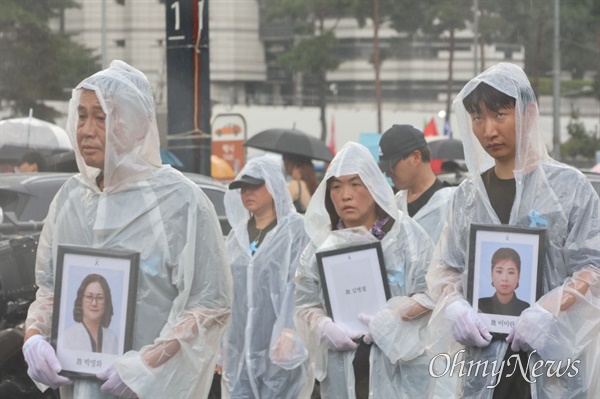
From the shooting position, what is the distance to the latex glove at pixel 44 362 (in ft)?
14.1

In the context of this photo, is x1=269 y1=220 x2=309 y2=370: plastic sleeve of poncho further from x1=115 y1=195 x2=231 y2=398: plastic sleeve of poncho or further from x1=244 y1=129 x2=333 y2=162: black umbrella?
x1=244 y1=129 x2=333 y2=162: black umbrella

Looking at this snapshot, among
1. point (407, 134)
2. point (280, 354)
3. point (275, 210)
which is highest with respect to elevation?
point (407, 134)

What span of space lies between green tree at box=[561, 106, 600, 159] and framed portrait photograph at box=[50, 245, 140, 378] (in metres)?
19.8

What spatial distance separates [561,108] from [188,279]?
66.4 feet

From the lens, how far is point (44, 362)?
4309mm

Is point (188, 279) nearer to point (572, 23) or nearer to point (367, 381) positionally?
point (367, 381)

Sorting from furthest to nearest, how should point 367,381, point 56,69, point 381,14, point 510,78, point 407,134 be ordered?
point 381,14 < point 56,69 < point 407,134 < point 367,381 < point 510,78

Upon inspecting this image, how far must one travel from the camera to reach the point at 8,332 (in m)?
6.96

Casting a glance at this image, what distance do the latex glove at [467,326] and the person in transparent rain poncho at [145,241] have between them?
0.76 metres

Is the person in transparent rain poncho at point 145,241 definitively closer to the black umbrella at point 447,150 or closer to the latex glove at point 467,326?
the latex glove at point 467,326

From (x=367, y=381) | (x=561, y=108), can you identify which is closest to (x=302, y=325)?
(x=367, y=381)

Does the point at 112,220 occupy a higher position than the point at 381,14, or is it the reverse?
the point at 381,14

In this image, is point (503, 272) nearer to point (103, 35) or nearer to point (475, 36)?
point (475, 36)

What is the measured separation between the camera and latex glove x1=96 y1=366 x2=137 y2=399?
4.21m
